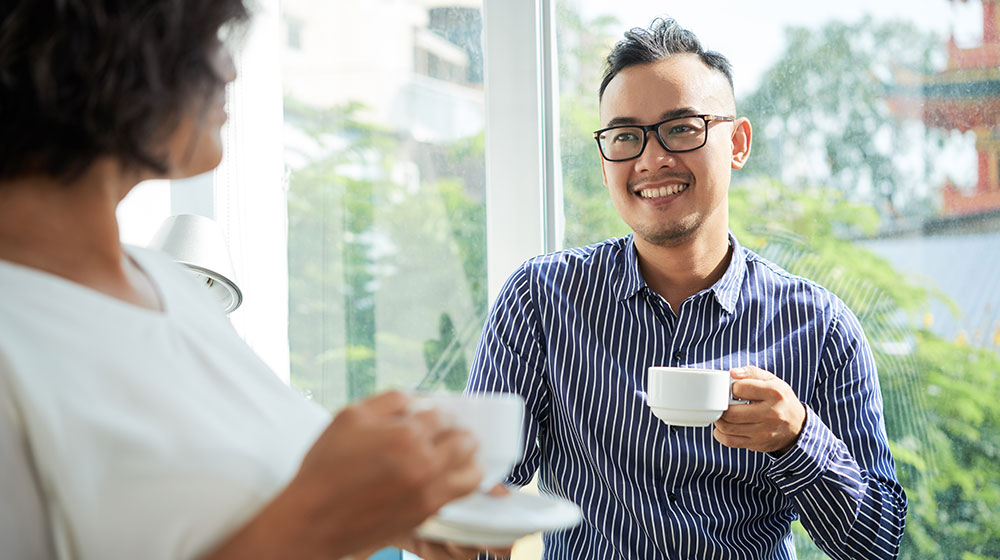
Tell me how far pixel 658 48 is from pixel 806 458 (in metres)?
0.89

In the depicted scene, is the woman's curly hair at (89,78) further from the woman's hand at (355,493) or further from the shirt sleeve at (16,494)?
the woman's hand at (355,493)

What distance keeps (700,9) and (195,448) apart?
1940mm

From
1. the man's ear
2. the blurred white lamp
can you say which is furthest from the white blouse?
the man's ear

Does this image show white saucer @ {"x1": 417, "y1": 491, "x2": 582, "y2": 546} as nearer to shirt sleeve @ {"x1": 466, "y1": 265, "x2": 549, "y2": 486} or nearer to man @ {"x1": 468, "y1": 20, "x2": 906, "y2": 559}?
man @ {"x1": 468, "y1": 20, "x2": 906, "y2": 559}

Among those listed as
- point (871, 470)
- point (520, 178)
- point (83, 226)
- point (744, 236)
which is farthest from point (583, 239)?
point (83, 226)

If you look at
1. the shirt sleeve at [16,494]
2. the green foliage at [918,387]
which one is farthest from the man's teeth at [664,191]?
the shirt sleeve at [16,494]

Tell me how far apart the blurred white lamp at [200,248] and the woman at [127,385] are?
1059mm

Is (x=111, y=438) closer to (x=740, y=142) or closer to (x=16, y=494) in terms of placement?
(x=16, y=494)

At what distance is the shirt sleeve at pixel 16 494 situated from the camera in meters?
0.60

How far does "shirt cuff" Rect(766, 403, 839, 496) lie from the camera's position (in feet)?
4.63

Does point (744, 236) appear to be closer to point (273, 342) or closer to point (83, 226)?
point (273, 342)

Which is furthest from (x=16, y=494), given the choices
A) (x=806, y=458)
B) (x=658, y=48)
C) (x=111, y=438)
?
(x=658, y=48)

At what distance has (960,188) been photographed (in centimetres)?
194

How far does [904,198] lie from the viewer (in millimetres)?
2006
